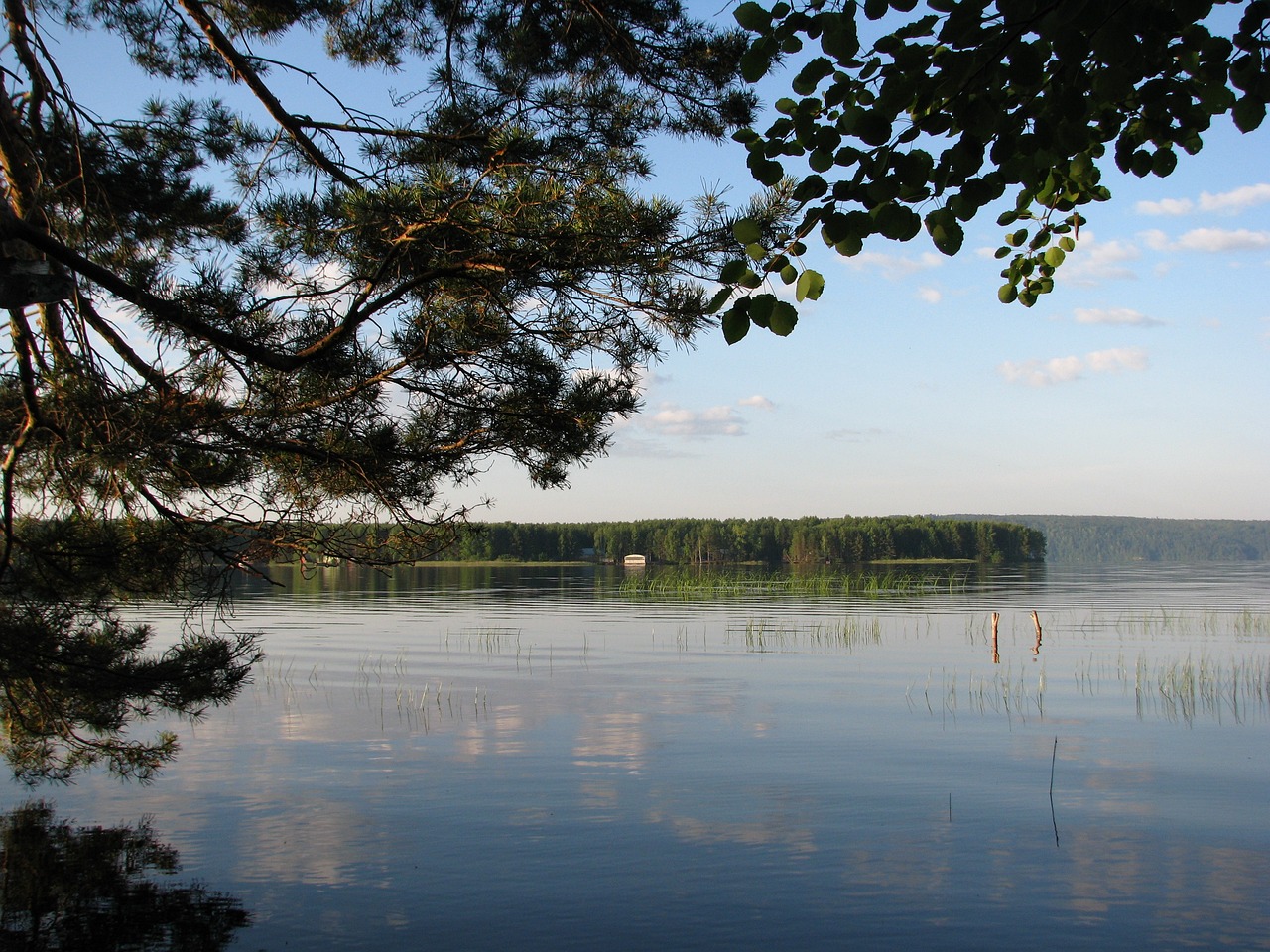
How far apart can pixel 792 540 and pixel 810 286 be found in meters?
91.3

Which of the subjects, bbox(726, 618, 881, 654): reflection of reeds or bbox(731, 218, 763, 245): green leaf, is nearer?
bbox(731, 218, 763, 245): green leaf

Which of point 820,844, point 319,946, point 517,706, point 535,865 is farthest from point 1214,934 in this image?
point 517,706

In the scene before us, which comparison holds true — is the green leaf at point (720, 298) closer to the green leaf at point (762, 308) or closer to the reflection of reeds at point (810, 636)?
the green leaf at point (762, 308)

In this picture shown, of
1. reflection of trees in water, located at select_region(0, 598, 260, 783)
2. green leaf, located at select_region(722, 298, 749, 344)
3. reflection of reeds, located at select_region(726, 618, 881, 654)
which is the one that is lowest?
reflection of reeds, located at select_region(726, 618, 881, 654)

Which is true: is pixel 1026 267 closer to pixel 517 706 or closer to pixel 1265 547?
pixel 517 706

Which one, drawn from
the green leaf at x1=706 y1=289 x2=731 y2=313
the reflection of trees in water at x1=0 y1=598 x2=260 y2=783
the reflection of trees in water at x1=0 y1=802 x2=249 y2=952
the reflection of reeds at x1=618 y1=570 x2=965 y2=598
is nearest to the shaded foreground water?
the reflection of trees in water at x1=0 y1=802 x2=249 y2=952

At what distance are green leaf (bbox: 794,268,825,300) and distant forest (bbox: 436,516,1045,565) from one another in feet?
282

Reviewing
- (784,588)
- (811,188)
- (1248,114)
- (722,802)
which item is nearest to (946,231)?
(811,188)

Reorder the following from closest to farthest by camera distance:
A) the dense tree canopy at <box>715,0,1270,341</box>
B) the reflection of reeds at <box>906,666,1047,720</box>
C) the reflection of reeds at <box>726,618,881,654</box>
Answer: the dense tree canopy at <box>715,0,1270,341</box> → the reflection of reeds at <box>906,666,1047,720</box> → the reflection of reeds at <box>726,618,881,654</box>

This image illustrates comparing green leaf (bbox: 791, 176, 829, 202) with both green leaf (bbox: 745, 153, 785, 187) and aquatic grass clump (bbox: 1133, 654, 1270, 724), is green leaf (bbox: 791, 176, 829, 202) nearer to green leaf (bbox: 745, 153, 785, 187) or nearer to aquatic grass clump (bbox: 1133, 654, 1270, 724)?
green leaf (bbox: 745, 153, 785, 187)

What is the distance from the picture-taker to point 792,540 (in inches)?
3652

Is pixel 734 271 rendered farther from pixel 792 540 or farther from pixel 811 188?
pixel 792 540

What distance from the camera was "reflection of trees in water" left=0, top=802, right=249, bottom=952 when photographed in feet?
19.6

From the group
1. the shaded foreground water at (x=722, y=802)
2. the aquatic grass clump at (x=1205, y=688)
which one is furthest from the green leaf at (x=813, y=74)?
the aquatic grass clump at (x=1205, y=688)
